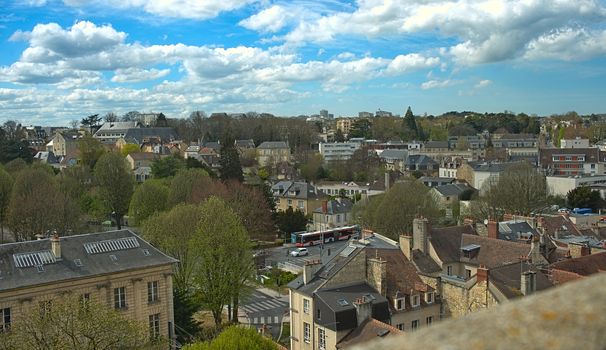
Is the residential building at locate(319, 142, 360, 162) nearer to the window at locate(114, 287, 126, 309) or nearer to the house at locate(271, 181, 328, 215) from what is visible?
the house at locate(271, 181, 328, 215)

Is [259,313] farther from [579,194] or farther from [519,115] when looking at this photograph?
[519,115]

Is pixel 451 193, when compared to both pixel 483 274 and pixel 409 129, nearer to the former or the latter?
pixel 483 274

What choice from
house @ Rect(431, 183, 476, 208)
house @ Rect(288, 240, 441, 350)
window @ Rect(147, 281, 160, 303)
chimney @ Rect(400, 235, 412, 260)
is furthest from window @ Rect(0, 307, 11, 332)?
house @ Rect(431, 183, 476, 208)

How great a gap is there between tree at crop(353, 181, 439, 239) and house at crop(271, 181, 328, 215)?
15.9m

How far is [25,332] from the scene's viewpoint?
1755 centimetres

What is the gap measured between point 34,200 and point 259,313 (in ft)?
71.3

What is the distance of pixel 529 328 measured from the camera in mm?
2596

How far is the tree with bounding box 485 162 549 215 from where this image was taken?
50625 millimetres

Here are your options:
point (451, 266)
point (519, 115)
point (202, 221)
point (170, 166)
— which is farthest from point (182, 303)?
point (519, 115)

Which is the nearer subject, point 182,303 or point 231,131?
point 182,303

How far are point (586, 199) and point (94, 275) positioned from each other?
50137mm

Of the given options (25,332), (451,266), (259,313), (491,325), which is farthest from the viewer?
(259,313)

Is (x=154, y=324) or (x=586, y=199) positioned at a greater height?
(x=586, y=199)

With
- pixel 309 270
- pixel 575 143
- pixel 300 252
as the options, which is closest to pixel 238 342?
pixel 309 270
